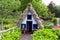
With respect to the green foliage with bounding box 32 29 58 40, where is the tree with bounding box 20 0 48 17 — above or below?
above

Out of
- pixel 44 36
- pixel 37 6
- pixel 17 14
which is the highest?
pixel 37 6

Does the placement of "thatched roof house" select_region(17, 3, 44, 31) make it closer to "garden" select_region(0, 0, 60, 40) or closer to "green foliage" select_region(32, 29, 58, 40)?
"garden" select_region(0, 0, 60, 40)

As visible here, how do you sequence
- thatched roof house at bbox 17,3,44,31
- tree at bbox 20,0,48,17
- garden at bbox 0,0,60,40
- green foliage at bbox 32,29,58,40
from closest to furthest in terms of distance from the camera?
green foliage at bbox 32,29,58,40 → garden at bbox 0,0,60,40 → thatched roof house at bbox 17,3,44,31 → tree at bbox 20,0,48,17

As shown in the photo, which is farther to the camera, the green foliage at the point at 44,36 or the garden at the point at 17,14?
the garden at the point at 17,14

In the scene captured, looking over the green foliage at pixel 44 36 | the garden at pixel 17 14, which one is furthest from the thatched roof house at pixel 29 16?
the green foliage at pixel 44 36

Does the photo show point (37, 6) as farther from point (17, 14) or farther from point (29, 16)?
point (29, 16)

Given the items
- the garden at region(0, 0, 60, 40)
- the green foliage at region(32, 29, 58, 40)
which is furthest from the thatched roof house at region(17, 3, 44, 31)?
the green foliage at region(32, 29, 58, 40)

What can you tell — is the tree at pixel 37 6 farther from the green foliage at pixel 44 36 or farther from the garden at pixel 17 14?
the green foliage at pixel 44 36

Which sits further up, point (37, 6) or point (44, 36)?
point (37, 6)

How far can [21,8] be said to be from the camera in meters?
53.6

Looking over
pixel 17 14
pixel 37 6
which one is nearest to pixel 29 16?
pixel 17 14

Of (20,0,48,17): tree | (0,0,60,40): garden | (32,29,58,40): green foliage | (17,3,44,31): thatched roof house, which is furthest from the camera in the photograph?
(20,0,48,17): tree

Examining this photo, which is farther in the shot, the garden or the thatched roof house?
the thatched roof house

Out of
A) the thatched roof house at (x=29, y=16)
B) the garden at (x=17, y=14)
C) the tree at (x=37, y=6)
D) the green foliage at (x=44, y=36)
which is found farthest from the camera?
the tree at (x=37, y=6)
